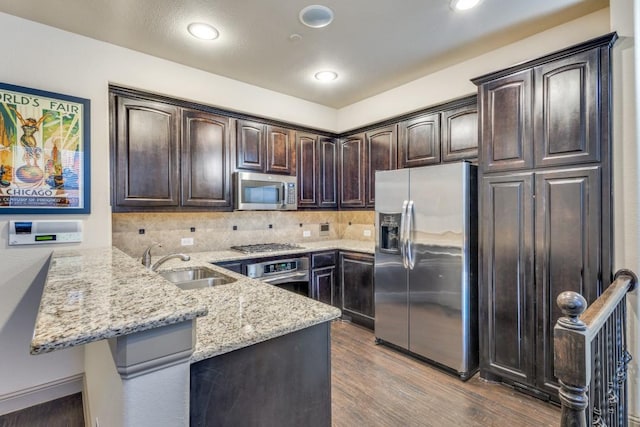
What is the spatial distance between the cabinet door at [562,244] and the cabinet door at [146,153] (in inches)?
118

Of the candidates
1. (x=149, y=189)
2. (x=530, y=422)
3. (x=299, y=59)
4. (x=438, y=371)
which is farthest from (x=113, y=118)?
(x=530, y=422)

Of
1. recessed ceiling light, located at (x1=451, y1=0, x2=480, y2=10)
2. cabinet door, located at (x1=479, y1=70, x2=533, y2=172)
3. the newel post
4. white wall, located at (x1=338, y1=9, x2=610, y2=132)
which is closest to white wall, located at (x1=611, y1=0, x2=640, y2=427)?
white wall, located at (x1=338, y1=9, x2=610, y2=132)

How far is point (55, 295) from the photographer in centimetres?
94

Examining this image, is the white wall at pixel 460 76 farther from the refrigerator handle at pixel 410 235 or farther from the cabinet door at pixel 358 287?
the cabinet door at pixel 358 287

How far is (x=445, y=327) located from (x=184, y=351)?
2.36 metres

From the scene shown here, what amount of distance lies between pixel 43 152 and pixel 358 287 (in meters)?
3.02

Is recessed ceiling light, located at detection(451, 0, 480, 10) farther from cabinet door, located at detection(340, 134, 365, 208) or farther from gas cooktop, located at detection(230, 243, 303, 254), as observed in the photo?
gas cooktop, located at detection(230, 243, 303, 254)

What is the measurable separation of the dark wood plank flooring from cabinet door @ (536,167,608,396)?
318cm

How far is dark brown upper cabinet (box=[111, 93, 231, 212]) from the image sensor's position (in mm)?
2623

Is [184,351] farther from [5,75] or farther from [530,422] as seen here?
[5,75]

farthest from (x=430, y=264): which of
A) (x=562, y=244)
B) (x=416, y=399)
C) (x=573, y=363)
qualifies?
(x=573, y=363)

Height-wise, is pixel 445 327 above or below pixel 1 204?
below

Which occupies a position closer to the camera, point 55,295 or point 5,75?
point 55,295

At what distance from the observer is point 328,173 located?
412cm
